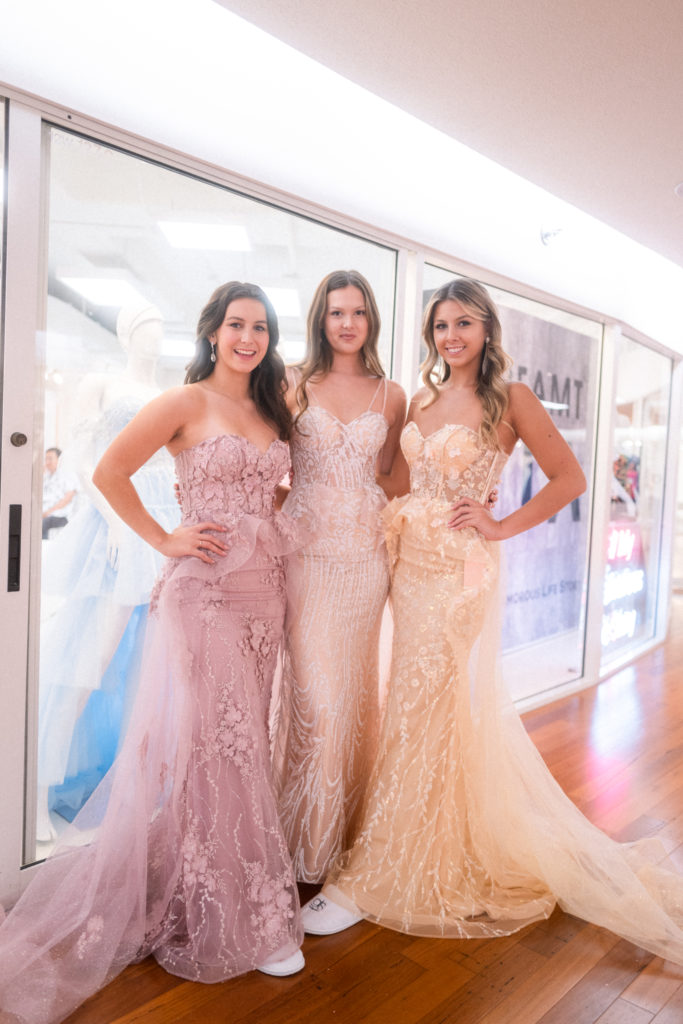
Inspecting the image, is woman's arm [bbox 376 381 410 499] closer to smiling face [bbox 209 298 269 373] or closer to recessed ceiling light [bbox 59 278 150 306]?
smiling face [bbox 209 298 269 373]

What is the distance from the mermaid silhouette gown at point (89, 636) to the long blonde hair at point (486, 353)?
1.05 metres

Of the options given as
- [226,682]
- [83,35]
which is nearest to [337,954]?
[226,682]

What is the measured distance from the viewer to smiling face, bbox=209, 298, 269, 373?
2.23 meters

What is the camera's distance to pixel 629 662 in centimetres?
591

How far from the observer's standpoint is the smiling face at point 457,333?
8.07ft

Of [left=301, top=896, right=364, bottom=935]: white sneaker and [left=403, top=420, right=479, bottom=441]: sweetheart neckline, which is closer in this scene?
[left=301, top=896, right=364, bottom=935]: white sneaker

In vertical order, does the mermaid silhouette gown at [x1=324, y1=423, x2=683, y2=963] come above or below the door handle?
below

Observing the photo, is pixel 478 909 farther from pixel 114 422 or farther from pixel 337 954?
pixel 114 422

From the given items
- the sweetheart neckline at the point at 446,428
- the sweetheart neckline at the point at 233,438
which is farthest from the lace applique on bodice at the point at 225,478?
the sweetheart neckline at the point at 446,428

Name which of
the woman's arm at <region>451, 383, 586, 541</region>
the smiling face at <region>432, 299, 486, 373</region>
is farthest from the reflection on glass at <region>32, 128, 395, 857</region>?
the woman's arm at <region>451, 383, 586, 541</region>

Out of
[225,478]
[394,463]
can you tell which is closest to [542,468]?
[394,463]

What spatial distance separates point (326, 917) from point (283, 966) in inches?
9.6

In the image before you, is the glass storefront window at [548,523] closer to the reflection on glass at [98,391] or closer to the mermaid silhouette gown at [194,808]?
the reflection on glass at [98,391]

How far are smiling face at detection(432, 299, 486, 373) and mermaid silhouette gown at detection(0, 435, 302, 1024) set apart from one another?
2.35 feet
